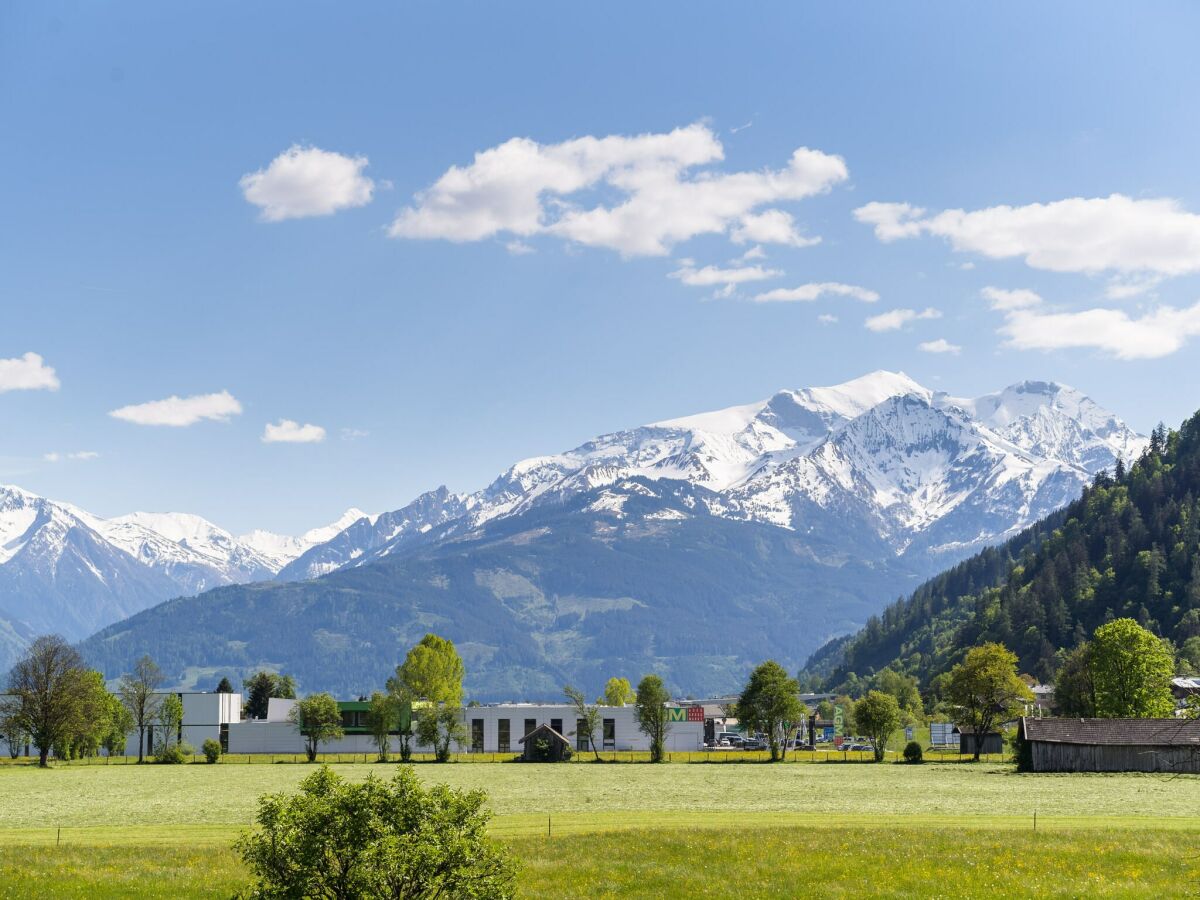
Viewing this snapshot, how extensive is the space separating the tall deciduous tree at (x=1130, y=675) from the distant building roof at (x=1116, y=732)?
1624cm

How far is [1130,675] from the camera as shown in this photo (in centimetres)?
13250

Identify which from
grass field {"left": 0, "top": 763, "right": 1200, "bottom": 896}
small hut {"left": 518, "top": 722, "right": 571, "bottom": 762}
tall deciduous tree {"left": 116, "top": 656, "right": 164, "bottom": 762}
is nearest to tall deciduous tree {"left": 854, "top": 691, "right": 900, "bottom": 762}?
small hut {"left": 518, "top": 722, "right": 571, "bottom": 762}

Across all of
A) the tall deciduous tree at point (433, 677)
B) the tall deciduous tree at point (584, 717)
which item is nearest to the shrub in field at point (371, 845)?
the tall deciduous tree at point (584, 717)

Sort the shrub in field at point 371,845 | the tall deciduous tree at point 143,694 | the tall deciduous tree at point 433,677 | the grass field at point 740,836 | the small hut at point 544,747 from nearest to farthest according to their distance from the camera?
the shrub in field at point 371,845
the grass field at point 740,836
the small hut at point 544,747
the tall deciduous tree at point 143,694
the tall deciduous tree at point 433,677

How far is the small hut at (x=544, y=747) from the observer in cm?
16050

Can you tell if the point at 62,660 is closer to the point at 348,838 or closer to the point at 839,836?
the point at 839,836

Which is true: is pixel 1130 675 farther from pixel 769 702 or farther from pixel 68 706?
pixel 68 706

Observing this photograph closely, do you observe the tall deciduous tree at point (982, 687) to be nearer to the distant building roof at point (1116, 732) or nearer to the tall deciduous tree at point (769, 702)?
the tall deciduous tree at point (769, 702)

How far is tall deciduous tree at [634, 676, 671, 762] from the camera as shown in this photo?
15300 cm

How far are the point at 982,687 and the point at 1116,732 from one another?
24.9 m

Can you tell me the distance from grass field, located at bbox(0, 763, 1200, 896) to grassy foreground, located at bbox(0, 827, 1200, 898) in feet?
0.40

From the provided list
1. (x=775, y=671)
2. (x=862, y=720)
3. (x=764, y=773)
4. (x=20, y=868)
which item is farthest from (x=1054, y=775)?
(x=20, y=868)

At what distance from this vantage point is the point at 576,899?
43.2 metres

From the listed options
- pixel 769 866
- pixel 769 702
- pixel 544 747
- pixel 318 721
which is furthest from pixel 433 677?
pixel 769 866
